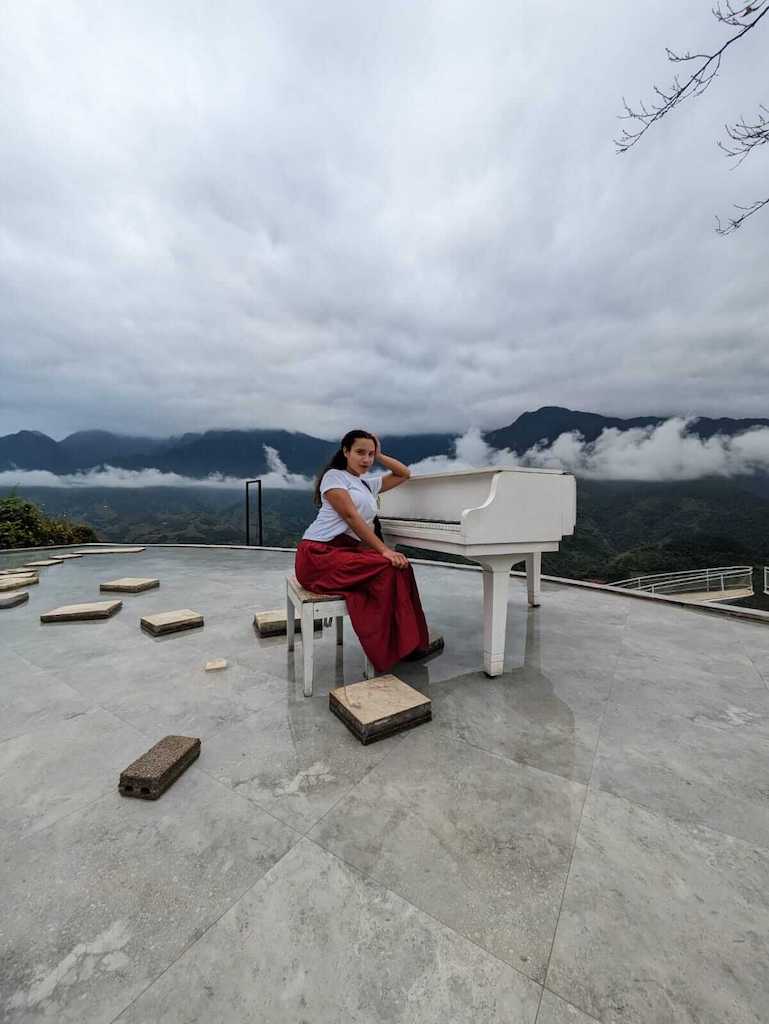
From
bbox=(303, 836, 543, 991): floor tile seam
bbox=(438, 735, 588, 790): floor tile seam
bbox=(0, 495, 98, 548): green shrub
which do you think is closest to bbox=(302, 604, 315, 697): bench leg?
bbox=(438, 735, 588, 790): floor tile seam

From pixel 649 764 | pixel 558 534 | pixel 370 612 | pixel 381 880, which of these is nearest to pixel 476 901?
pixel 381 880

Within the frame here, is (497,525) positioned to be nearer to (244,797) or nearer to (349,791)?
(349,791)

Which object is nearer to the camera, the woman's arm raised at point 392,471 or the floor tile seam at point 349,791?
the floor tile seam at point 349,791

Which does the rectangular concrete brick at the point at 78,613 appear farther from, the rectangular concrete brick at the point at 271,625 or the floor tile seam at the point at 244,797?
the floor tile seam at the point at 244,797

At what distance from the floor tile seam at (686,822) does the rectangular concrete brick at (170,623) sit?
275cm

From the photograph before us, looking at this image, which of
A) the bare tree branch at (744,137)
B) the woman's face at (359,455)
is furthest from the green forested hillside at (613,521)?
the bare tree branch at (744,137)

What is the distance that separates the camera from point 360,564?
2.08m

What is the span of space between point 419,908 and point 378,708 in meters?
0.78

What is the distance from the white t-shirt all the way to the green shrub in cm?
874

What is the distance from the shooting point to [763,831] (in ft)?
3.96

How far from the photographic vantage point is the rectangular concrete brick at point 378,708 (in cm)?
163

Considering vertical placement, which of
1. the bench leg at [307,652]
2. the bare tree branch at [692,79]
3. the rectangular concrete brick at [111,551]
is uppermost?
the bare tree branch at [692,79]

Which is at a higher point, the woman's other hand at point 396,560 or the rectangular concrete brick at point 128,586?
the woman's other hand at point 396,560

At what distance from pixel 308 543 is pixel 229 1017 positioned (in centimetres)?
174
